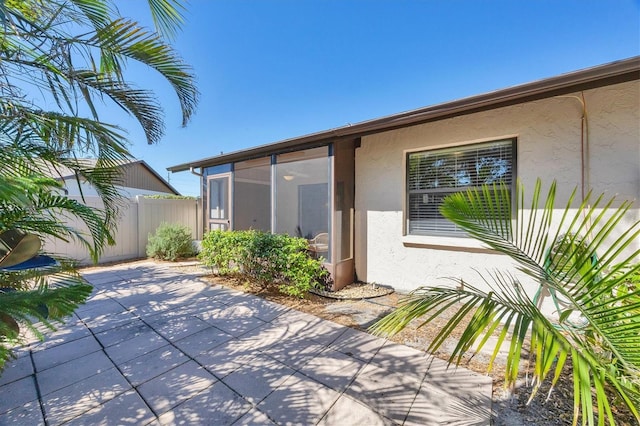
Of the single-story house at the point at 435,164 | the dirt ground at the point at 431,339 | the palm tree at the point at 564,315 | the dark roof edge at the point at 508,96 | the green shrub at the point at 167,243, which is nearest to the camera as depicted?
the palm tree at the point at 564,315

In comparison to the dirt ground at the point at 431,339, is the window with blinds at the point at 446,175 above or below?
above

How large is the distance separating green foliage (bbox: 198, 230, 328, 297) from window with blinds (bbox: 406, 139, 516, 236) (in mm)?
2004

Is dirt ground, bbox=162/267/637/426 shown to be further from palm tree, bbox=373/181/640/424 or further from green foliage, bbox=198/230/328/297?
palm tree, bbox=373/181/640/424

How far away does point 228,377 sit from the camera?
2361 mm

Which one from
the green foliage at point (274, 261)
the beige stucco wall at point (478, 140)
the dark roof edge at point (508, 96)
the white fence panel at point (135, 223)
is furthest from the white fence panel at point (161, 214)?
the beige stucco wall at point (478, 140)

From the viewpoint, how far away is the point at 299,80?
7504mm

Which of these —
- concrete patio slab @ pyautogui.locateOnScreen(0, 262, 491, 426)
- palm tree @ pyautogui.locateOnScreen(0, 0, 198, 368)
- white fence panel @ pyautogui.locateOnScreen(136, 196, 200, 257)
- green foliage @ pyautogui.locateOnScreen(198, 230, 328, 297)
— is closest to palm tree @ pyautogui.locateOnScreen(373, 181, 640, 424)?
concrete patio slab @ pyautogui.locateOnScreen(0, 262, 491, 426)

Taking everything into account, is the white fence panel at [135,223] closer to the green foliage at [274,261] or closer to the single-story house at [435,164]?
the single-story house at [435,164]

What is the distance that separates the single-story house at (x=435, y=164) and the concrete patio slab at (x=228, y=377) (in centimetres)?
201

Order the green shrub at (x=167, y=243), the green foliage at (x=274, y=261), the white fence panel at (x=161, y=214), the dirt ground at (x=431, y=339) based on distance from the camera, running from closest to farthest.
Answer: the dirt ground at (x=431, y=339)
the green foliage at (x=274, y=261)
the green shrub at (x=167, y=243)
the white fence panel at (x=161, y=214)

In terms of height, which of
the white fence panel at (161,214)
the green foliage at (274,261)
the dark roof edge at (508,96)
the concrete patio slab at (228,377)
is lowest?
the concrete patio slab at (228,377)

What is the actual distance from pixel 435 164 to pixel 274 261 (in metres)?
3.40

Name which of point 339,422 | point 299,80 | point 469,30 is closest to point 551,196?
point 339,422

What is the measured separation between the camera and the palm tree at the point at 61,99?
1808 millimetres
